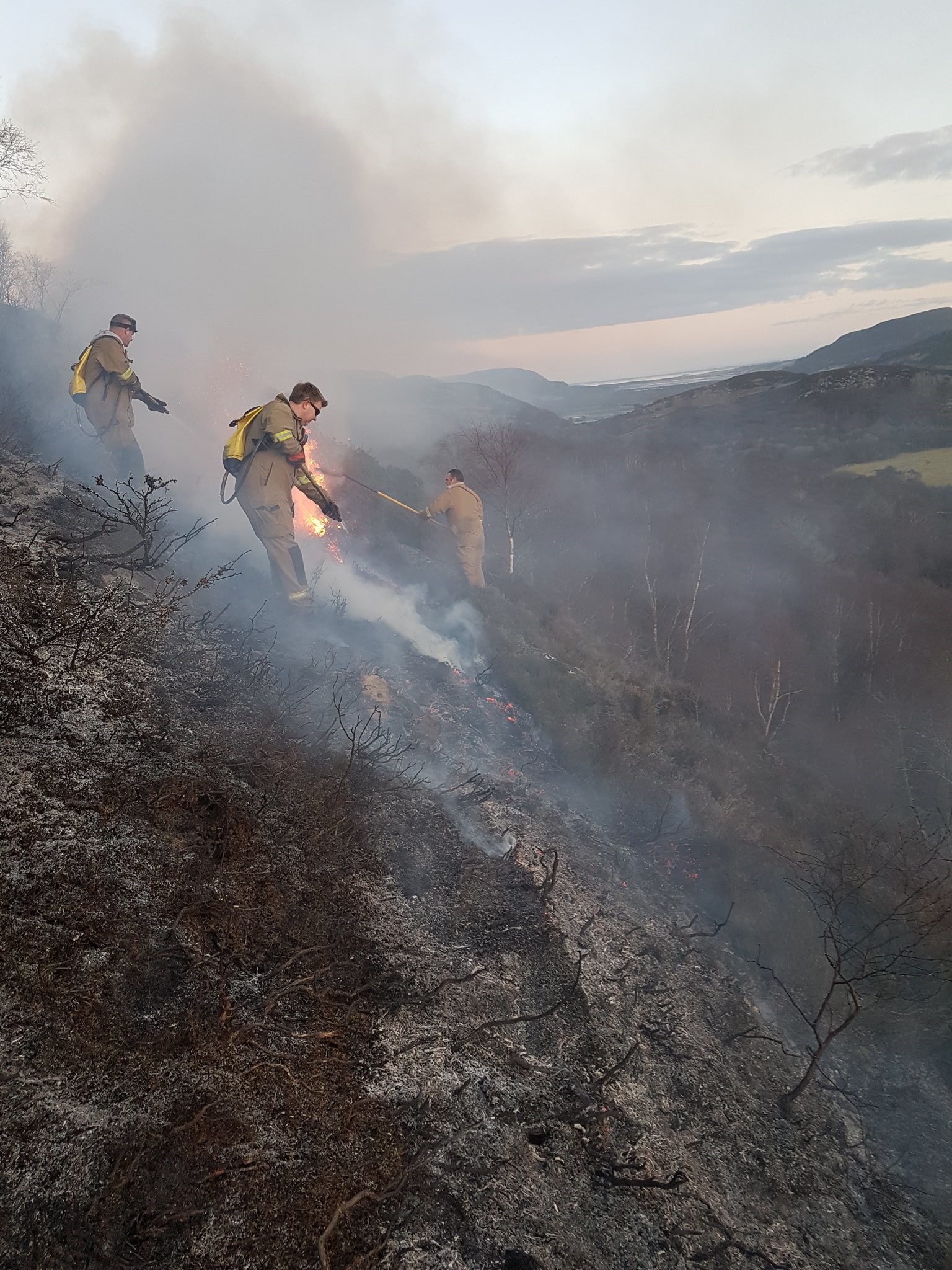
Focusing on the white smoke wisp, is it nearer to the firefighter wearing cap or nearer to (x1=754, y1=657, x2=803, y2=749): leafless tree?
the firefighter wearing cap

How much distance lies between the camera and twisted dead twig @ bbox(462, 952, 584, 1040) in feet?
11.4

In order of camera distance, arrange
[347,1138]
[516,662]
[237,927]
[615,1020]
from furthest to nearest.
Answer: [516,662] → [615,1020] → [237,927] → [347,1138]

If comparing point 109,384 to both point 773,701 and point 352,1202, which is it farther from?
point 773,701

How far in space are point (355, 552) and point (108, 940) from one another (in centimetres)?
828

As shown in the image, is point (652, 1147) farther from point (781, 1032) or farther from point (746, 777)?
point (746, 777)

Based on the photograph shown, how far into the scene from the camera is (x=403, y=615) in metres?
9.16

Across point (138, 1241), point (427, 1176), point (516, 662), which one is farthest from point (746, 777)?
point (138, 1241)

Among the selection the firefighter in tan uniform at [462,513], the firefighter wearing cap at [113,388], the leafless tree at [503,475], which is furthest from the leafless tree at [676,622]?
the firefighter wearing cap at [113,388]

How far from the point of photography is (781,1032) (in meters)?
5.29

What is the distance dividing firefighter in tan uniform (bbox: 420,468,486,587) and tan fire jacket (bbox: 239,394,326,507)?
149 inches

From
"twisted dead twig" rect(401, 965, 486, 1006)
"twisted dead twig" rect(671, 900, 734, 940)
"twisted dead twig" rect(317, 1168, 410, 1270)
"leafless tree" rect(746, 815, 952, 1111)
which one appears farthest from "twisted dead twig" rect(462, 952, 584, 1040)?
"twisted dead twig" rect(671, 900, 734, 940)

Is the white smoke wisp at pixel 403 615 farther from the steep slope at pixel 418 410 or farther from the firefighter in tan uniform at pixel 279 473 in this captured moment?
the steep slope at pixel 418 410

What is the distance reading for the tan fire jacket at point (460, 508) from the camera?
1036cm

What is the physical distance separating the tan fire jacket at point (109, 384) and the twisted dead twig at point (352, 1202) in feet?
23.5
